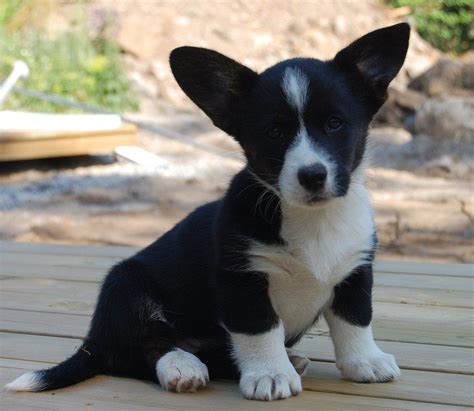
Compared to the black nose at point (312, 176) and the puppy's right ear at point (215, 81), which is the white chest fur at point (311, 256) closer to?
the black nose at point (312, 176)

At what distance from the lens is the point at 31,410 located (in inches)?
100

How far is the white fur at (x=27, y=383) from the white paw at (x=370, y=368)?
0.98 metres

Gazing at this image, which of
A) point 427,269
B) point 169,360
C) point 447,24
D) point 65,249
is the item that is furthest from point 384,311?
point 447,24

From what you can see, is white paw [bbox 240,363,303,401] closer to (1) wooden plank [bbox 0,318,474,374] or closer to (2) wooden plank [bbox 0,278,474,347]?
(1) wooden plank [bbox 0,318,474,374]

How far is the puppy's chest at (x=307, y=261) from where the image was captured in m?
2.61

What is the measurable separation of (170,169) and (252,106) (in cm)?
719

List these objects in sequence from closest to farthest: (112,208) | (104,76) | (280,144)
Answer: (280,144)
(112,208)
(104,76)

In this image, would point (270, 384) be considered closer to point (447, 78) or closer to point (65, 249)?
point (65, 249)

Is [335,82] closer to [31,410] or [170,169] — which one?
[31,410]

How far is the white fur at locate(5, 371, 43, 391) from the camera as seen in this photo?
106 inches

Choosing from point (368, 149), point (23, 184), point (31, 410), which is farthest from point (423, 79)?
point (31, 410)

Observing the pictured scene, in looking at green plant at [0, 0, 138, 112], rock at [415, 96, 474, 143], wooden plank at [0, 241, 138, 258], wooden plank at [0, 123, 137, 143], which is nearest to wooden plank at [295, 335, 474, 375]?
wooden plank at [0, 241, 138, 258]

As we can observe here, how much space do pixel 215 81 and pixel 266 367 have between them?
0.94m

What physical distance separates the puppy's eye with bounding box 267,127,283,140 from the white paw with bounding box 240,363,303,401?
71 cm
